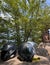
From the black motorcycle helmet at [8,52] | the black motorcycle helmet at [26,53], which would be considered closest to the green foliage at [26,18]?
the black motorcycle helmet at [8,52]

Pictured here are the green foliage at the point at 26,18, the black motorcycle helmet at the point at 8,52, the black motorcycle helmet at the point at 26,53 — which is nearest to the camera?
the black motorcycle helmet at the point at 26,53

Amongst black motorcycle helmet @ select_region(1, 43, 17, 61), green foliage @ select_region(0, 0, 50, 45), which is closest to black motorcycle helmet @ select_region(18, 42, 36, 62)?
black motorcycle helmet @ select_region(1, 43, 17, 61)

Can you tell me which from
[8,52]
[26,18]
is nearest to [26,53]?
[8,52]

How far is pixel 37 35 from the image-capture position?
12.0 meters

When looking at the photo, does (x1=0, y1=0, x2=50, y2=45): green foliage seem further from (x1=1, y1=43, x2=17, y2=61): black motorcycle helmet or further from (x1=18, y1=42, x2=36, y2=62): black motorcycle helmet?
(x1=18, y1=42, x2=36, y2=62): black motorcycle helmet

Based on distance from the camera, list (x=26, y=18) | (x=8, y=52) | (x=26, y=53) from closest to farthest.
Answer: (x=26, y=53) < (x=8, y=52) < (x=26, y=18)

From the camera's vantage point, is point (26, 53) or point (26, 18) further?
point (26, 18)

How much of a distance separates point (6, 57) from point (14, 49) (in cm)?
74

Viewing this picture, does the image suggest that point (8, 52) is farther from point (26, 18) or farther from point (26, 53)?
point (26, 18)

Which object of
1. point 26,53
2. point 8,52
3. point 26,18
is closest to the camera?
point 26,53

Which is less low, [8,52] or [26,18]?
[26,18]

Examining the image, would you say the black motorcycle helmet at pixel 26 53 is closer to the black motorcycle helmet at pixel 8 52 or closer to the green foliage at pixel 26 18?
the black motorcycle helmet at pixel 8 52

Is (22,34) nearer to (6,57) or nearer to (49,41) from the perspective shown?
(6,57)

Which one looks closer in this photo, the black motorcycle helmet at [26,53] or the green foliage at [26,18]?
the black motorcycle helmet at [26,53]
